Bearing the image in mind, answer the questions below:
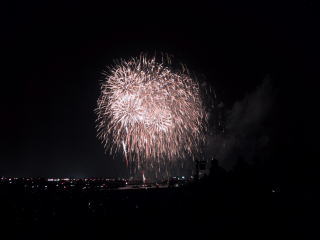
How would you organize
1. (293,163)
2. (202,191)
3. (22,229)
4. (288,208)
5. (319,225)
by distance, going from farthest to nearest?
(293,163), (202,191), (22,229), (288,208), (319,225)

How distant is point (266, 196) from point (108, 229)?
486 inches

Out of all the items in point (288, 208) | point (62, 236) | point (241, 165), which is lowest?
point (62, 236)

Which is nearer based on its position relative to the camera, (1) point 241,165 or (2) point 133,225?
(2) point 133,225

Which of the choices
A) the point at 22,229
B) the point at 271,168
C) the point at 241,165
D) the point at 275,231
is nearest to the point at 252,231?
the point at 275,231

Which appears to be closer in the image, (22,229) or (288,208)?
(288,208)

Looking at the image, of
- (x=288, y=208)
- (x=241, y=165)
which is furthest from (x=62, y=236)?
(x=241, y=165)

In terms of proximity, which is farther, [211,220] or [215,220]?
[211,220]

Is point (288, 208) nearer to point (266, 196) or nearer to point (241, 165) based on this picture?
point (266, 196)

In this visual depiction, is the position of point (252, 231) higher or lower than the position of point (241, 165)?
lower

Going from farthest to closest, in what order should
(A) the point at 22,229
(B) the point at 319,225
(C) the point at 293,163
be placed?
(C) the point at 293,163
(A) the point at 22,229
(B) the point at 319,225

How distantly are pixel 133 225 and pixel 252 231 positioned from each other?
32.7ft

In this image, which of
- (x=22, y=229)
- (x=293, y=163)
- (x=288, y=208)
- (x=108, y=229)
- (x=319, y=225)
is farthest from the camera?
(x=293, y=163)

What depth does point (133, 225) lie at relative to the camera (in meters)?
25.8

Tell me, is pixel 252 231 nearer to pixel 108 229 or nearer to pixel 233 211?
pixel 233 211
